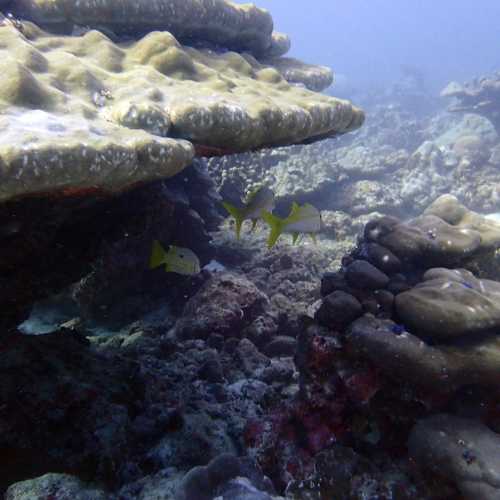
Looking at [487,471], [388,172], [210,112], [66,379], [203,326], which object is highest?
[210,112]

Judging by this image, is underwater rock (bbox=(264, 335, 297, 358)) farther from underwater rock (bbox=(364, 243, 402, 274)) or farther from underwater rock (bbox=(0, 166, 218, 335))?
underwater rock (bbox=(0, 166, 218, 335))

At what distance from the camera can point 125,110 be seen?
10.0ft

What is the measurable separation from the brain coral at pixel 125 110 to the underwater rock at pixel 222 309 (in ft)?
7.28

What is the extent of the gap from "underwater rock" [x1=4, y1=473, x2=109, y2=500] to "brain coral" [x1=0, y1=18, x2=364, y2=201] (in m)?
2.01

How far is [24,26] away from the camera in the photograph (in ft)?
13.9

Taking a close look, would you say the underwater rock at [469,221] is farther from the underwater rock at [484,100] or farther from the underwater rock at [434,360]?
the underwater rock at [484,100]

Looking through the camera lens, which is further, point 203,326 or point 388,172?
point 388,172

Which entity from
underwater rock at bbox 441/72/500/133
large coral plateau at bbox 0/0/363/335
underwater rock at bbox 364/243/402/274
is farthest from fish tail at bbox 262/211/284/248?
underwater rock at bbox 441/72/500/133

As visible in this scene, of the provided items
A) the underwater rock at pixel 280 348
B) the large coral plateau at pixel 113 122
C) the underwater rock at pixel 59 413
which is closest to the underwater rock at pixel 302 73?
the large coral plateau at pixel 113 122

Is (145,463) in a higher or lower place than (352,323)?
lower

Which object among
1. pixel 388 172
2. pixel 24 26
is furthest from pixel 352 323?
pixel 388 172

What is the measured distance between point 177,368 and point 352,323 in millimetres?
1997

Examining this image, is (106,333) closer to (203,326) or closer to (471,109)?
(203,326)

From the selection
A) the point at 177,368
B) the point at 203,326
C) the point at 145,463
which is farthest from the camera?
the point at 203,326
